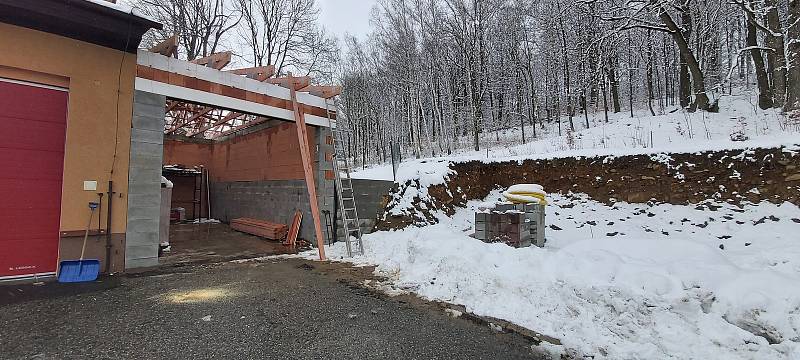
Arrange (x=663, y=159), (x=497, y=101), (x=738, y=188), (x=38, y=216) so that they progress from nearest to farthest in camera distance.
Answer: (x=38, y=216) → (x=738, y=188) → (x=663, y=159) → (x=497, y=101)

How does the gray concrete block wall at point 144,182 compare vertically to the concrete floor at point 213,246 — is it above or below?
above

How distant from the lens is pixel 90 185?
5.95 m

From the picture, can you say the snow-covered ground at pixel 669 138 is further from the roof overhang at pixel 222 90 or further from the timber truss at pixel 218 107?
the timber truss at pixel 218 107

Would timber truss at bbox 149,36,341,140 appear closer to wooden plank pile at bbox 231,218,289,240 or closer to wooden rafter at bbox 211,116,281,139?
wooden rafter at bbox 211,116,281,139

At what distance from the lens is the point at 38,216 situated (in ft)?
18.6

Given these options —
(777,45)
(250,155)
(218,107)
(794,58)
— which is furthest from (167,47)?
(777,45)

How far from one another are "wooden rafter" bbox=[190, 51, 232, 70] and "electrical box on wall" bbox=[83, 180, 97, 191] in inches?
119

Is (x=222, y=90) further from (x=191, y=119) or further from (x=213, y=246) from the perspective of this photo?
(x=191, y=119)

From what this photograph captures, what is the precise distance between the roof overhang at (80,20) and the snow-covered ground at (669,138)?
6859mm

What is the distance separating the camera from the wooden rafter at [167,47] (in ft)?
21.7

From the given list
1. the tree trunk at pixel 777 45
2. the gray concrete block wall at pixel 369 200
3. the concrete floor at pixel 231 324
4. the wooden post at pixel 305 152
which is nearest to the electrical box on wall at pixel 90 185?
the concrete floor at pixel 231 324

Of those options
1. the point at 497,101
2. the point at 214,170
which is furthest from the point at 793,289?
the point at 497,101

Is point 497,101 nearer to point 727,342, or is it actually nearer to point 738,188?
point 738,188

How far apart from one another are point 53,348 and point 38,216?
3.69 meters
